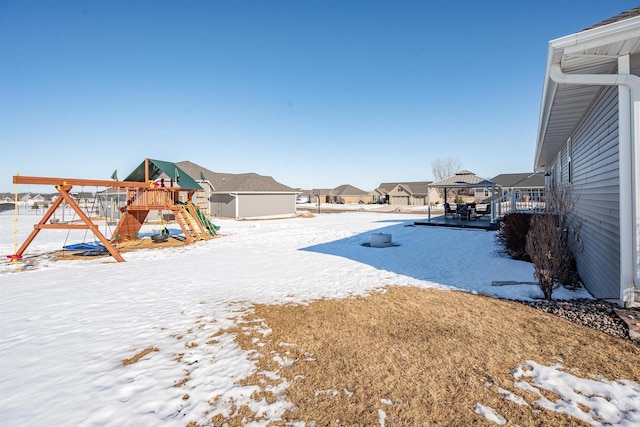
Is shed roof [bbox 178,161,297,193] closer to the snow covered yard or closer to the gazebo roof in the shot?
the gazebo roof

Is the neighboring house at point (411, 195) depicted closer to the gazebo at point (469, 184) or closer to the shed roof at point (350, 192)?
the shed roof at point (350, 192)

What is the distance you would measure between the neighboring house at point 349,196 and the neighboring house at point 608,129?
212ft

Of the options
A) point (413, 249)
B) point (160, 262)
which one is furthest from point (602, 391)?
point (160, 262)

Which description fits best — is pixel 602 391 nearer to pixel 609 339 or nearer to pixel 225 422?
pixel 609 339

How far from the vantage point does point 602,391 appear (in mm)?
2738

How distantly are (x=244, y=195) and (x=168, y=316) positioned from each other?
24018mm

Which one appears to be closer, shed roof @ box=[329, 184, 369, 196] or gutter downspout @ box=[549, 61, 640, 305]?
gutter downspout @ box=[549, 61, 640, 305]

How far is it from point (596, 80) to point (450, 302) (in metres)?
3.90

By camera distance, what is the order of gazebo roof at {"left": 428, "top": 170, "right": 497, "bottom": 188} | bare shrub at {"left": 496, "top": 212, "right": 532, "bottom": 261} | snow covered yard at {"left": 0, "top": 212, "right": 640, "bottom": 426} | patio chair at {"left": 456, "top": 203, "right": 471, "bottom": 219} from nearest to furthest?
1. snow covered yard at {"left": 0, "top": 212, "right": 640, "bottom": 426}
2. bare shrub at {"left": 496, "top": 212, "right": 532, "bottom": 261}
3. gazebo roof at {"left": 428, "top": 170, "right": 497, "bottom": 188}
4. patio chair at {"left": 456, "top": 203, "right": 471, "bottom": 219}

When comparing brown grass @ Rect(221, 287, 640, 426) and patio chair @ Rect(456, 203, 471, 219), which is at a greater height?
patio chair @ Rect(456, 203, 471, 219)

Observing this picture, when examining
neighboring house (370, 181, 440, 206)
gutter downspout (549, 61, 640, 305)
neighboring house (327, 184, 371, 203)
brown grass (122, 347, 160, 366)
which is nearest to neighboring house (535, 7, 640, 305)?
gutter downspout (549, 61, 640, 305)

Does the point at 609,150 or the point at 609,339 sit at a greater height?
the point at 609,150

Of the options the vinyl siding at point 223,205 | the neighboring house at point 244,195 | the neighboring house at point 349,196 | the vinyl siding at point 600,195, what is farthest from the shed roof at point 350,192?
the vinyl siding at point 600,195

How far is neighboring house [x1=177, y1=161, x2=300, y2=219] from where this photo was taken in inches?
1115
